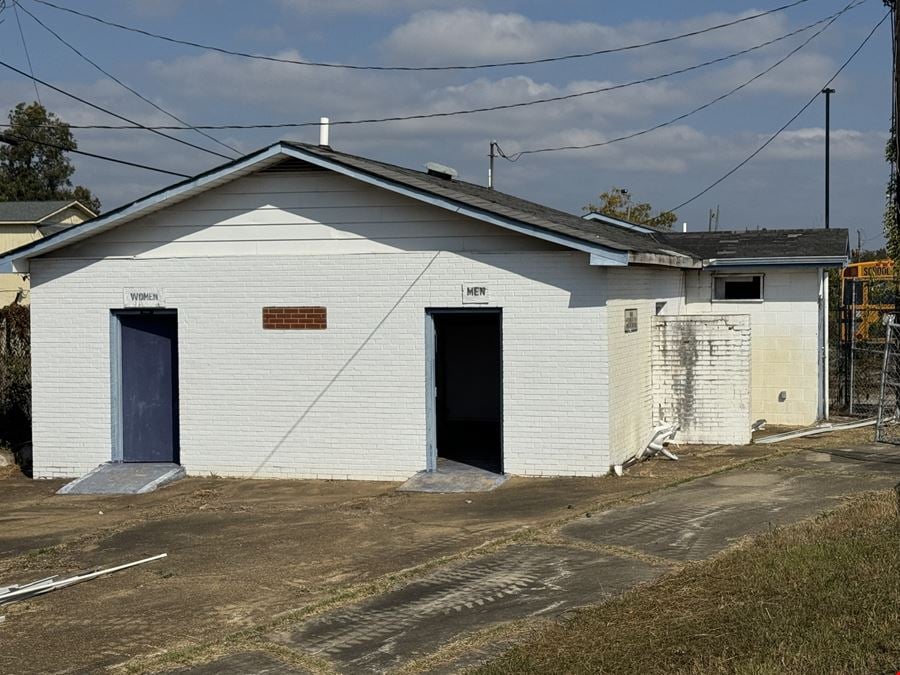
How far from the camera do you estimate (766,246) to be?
2005 centimetres

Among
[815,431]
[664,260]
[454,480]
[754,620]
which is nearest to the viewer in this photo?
[754,620]

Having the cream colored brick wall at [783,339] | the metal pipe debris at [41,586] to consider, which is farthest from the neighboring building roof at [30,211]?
the metal pipe debris at [41,586]

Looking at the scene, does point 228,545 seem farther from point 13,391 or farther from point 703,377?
point 13,391

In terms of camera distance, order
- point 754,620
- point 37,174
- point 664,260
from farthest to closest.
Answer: point 37,174, point 664,260, point 754,620

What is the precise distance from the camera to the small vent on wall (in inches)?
575

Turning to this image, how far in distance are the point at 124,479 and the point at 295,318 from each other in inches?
124

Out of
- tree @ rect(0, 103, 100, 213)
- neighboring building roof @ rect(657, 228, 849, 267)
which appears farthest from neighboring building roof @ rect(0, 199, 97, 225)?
neighboring building roof @ rect(657, 228, 849, 267)

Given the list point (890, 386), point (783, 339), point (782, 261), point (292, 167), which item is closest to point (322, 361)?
point (292, 167)

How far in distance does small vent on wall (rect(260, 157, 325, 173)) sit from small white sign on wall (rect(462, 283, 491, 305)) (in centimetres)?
253

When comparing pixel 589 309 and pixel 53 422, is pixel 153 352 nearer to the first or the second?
pixel 53 422

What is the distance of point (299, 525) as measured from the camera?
464 inches

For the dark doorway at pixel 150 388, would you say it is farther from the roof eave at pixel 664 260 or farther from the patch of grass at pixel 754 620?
the patch of grass at pixel 754 620

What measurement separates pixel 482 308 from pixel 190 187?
13.8 ft

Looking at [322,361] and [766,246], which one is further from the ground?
[766,246]
